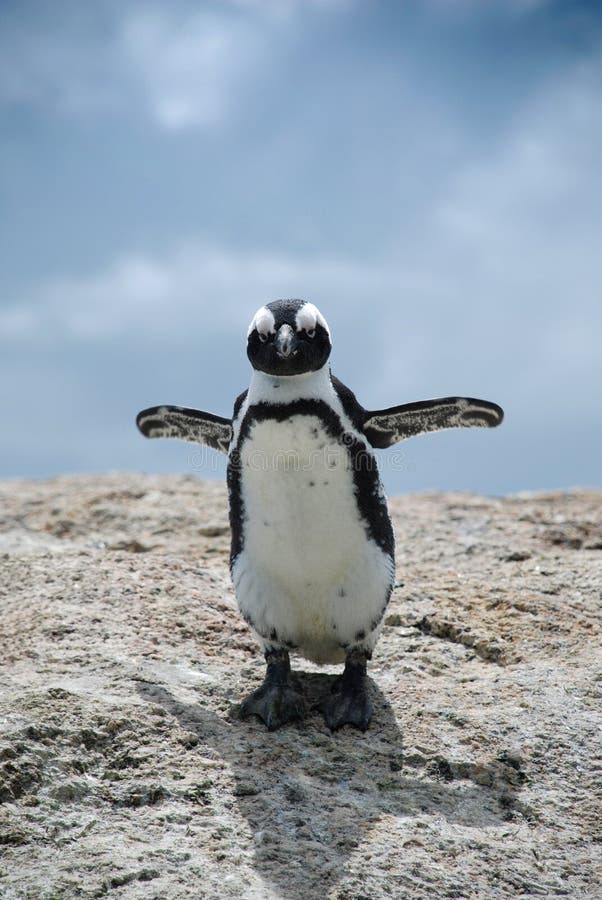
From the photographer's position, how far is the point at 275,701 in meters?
3.64

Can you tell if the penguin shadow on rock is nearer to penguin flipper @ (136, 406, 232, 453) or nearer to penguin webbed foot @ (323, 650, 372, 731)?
penguin webbed foot @ (323, 650, 372, 731)

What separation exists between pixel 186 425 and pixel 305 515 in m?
0.96

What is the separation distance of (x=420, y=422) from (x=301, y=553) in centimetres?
80

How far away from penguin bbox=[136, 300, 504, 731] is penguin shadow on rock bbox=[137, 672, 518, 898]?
0.32 feet

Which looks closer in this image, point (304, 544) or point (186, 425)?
point (304, 544)

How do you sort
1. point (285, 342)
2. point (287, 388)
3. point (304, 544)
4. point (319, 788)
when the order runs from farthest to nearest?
point (304, 544), point (287, 388), point (285, 342), point (319, 788)

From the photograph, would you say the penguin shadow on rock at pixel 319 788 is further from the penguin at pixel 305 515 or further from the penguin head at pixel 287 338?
the penguin head at pixel 287 338

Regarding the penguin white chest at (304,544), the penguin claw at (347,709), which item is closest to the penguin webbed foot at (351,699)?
the penguin claw at (347,709)

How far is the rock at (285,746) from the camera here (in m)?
2.88

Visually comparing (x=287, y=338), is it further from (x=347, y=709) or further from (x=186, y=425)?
(x=347, y=709)

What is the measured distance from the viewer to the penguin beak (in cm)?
343

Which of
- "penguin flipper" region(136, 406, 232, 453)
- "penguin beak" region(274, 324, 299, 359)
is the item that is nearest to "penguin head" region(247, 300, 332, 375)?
"penguin beak" region(274, 324, 299, 359)

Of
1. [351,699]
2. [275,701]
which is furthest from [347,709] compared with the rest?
[275,701]

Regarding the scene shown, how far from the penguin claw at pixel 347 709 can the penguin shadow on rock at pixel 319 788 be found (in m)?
0.04
